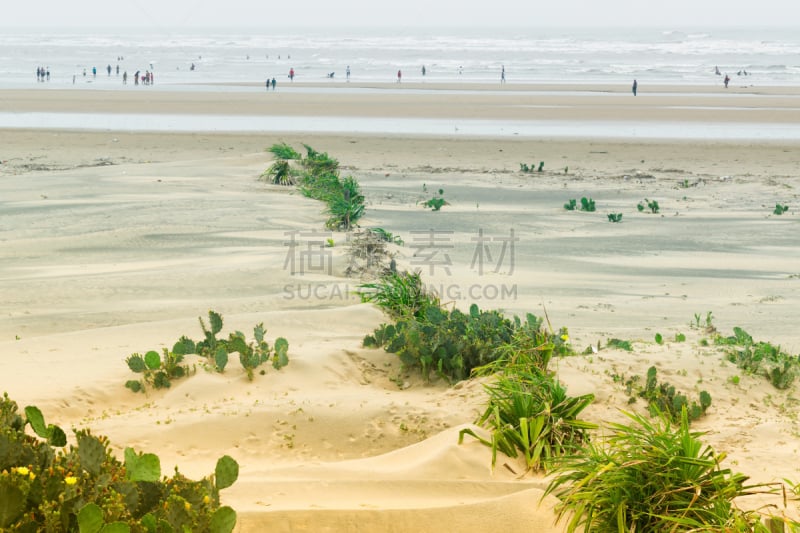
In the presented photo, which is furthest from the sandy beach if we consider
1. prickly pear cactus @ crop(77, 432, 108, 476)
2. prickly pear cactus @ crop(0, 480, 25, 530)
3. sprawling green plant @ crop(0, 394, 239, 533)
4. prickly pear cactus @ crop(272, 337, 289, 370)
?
prickly pear cactus @ crop(0, 480, 25, 530)

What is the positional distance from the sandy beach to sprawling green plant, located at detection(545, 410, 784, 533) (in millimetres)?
171

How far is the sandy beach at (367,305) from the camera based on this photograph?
439 centimetres

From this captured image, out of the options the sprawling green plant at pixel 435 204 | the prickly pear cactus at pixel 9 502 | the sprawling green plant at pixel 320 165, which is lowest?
the sprawling green plant at pixel 435 204

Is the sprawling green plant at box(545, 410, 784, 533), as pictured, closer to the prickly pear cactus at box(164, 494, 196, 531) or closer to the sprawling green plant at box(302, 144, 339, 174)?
the prickly pear cactus at box(164, 494, 196, 531)

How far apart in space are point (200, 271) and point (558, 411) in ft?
17.5

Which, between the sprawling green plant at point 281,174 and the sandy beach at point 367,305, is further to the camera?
the sprawling green plant at point 281,174

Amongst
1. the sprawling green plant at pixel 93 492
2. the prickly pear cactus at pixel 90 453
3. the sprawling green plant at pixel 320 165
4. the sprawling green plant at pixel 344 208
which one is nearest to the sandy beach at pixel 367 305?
the sprawling green plant at pixel 344 208

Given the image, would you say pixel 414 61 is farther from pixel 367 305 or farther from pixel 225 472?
pixel 225 472

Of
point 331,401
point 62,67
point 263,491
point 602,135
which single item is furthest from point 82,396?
point 62,67

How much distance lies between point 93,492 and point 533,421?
2260 millimetres

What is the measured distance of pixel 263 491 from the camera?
3996mm

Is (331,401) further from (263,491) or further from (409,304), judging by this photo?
(409,304)

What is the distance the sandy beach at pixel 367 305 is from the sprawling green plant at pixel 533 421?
0.34 ft

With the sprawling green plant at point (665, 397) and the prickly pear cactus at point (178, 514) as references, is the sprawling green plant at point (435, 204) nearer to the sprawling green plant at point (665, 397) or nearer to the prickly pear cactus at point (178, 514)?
the sprawling green plant at point (665, 397)
